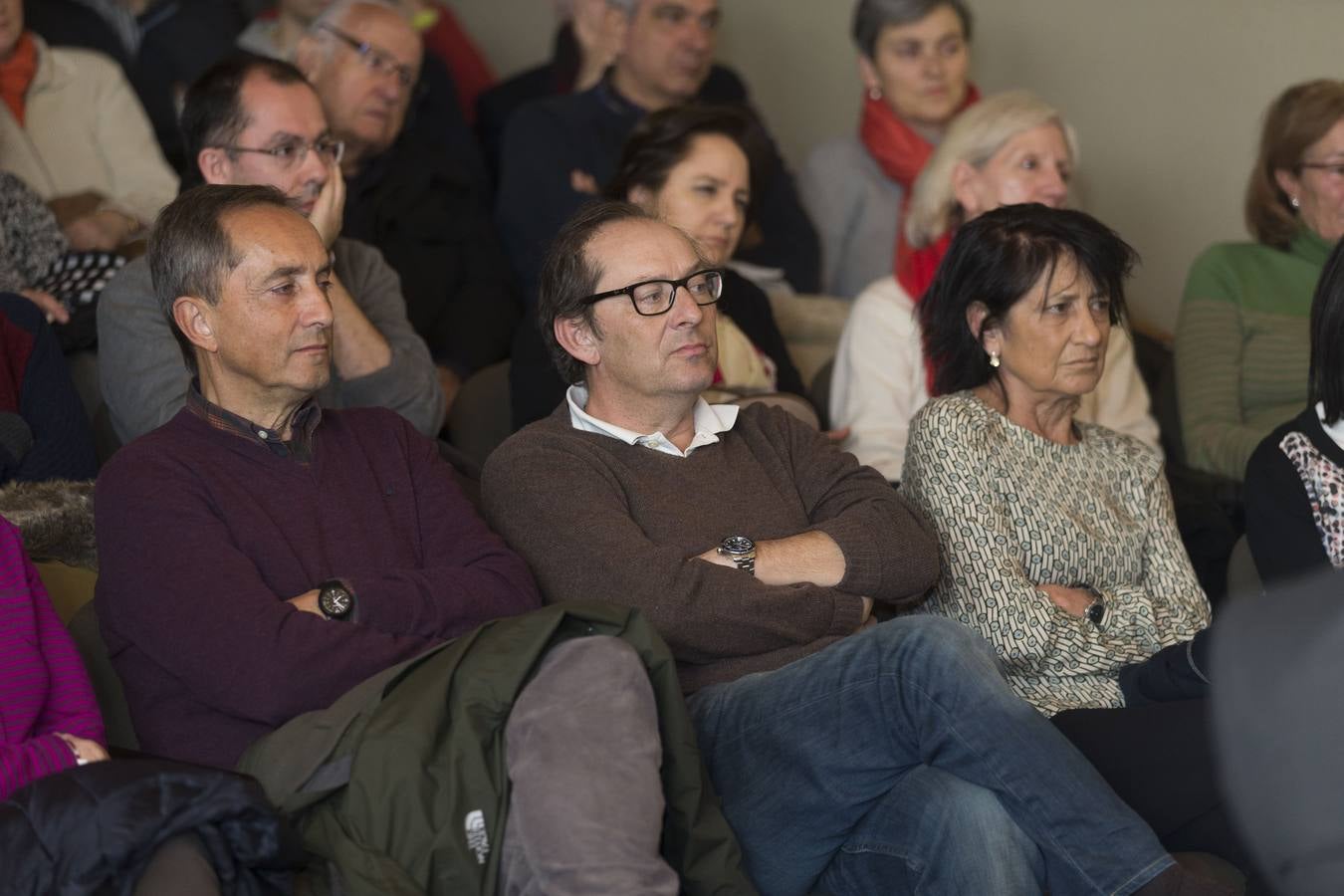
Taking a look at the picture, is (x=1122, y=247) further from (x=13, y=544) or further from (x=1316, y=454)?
(x=13, y=544)

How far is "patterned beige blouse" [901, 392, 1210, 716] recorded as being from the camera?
248 cm

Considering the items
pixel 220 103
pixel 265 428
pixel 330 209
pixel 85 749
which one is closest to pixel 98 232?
pixel 220 103

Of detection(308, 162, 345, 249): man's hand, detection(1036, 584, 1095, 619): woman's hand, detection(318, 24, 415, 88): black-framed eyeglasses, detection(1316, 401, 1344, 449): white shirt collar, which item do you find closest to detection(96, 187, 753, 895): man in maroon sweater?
detection(308, 162, 345, 249): man's hand

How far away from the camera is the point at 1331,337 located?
8.36ft

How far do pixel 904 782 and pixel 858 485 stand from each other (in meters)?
0.51

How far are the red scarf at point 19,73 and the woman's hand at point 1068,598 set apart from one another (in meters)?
2.58

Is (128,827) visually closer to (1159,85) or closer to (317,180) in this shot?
(317,180)

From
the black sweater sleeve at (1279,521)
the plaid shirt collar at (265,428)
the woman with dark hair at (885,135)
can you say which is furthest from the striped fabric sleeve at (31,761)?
the woman with dark hair at (885,135)

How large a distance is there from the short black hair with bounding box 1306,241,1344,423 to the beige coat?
2466mm

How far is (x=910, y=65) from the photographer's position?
4.15 m

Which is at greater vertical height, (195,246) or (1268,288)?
(195,246)

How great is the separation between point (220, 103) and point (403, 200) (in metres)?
0.83

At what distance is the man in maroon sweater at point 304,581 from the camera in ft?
6.24

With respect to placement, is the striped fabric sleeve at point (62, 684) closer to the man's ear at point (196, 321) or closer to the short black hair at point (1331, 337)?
the man's ear at point (196, 321)
